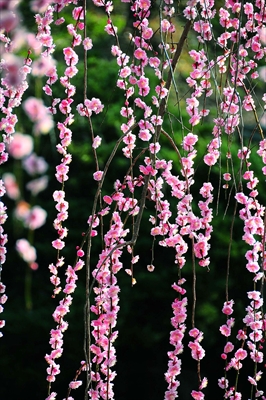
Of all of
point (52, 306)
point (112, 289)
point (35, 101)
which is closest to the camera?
point (35, 101)

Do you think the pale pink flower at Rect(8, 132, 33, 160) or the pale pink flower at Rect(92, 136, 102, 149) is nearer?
the pale pink flower at Rect(8, 132, 33, 160)

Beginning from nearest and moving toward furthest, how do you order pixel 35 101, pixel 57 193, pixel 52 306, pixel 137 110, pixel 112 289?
pixel 35 101
pixel 112 289
pixel 57 193
pixel 52 306
pixel 137 110

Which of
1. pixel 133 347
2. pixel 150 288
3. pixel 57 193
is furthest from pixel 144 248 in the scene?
pixel 57 193

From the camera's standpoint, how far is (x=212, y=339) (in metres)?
3.31

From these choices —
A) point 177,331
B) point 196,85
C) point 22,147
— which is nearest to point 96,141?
point 196,85

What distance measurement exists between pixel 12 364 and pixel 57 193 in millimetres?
1615

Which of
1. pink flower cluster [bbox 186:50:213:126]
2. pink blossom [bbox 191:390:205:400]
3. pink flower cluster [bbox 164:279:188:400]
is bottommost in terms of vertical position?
pink blossom [bbox 191:390:205:400]

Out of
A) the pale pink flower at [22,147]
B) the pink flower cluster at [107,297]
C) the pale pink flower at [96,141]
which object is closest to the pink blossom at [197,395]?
the pink flower cluster at [107,297]

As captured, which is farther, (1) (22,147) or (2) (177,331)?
(2) (177,331)

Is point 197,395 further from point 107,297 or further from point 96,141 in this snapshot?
point 96,141

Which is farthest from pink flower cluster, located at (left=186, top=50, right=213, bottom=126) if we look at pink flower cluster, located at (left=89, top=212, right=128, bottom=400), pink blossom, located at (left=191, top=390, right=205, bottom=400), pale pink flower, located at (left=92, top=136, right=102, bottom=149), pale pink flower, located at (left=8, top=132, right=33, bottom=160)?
pale pink flower, located at (left=8, top=132, right=33, bottom=160)

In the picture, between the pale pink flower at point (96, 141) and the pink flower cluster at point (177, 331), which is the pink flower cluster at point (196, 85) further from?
the pink flower cluster at point (177, 331)

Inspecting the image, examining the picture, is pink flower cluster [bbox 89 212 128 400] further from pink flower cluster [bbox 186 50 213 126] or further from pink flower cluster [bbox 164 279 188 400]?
pink flower cluster [bbox 186 50 213 126]

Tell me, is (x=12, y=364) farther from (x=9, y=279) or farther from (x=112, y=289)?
(x=112, y=289)
